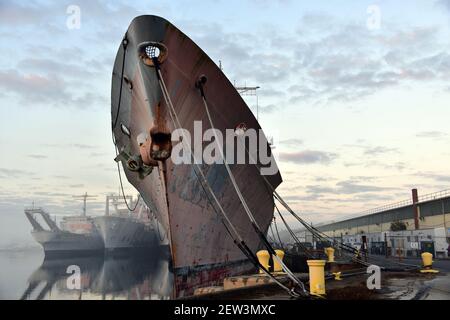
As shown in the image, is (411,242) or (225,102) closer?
(225,102)

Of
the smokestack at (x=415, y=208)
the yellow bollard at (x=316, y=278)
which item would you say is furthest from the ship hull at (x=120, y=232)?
the yellow bollard at (x=316, y=278)

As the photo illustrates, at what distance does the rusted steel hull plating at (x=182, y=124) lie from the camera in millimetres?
10492

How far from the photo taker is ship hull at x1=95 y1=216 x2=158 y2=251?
5922 centimetres

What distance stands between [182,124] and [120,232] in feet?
172

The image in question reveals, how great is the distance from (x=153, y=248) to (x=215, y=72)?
65.5m

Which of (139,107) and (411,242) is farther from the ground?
(139,107)

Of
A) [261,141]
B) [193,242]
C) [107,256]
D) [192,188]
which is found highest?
[261,141]

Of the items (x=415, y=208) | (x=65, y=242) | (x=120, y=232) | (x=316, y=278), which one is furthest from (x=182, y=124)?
(x=65, y=242)

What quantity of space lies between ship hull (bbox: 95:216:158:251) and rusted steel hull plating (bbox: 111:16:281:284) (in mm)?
48641

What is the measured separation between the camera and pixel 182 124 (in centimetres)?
1124

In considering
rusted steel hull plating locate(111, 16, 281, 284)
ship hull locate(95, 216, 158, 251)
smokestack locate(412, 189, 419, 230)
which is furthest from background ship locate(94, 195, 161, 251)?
rusted steel hull plating locate(111, 16, 281, 284)
